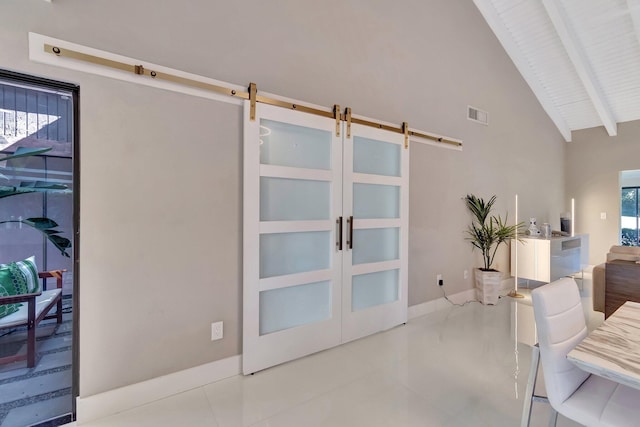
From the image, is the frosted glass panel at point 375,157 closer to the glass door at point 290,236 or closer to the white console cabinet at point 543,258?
the glass door at point 290,236

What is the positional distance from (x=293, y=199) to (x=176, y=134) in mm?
1021

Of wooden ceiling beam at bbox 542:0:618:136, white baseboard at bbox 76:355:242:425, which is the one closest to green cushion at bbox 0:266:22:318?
white baseboard at bbox 76:355:242:425

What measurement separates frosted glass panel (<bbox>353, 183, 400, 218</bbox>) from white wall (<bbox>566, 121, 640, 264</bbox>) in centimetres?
576

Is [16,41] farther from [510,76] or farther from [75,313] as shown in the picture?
[510,76]

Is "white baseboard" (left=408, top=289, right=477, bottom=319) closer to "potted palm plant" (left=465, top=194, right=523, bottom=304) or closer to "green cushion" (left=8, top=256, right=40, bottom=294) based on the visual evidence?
"potted palm plant" (left=465, top=194, right=523, bottom=304)

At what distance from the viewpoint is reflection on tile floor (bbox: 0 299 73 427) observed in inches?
70.6

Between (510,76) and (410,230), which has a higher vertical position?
(510,76)

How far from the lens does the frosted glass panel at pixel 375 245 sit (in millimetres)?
3043

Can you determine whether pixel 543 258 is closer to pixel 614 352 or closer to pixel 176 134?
pixel 614 352

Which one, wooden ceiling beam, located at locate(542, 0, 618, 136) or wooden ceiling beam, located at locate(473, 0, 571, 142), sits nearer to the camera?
wooden ceiling beam, located at locate(542, 0, 618, 136)

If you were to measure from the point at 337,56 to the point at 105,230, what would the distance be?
2406 mm

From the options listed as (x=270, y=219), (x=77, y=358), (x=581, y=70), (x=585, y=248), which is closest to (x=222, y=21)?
(x=270, y=219)

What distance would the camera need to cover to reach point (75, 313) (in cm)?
184

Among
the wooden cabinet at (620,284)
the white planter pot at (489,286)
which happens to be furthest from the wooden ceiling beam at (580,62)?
the white planter pot at (489,286)
